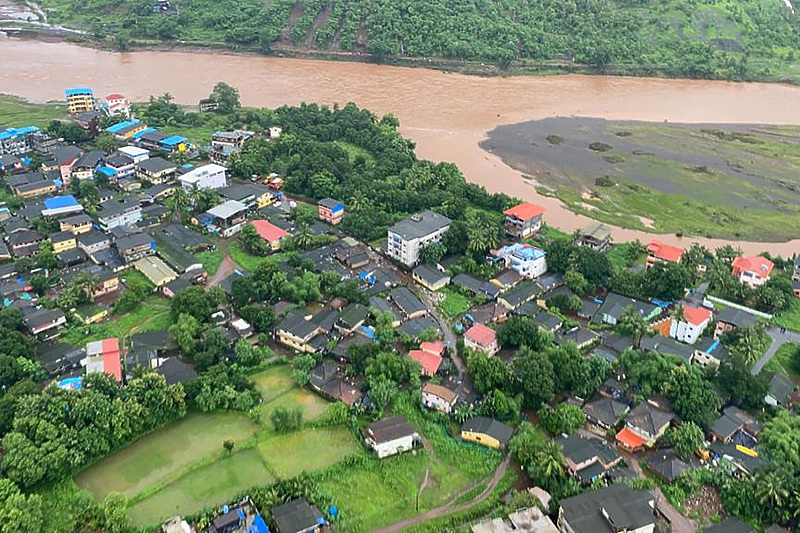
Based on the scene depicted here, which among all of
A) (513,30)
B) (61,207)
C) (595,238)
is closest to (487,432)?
(595,238)

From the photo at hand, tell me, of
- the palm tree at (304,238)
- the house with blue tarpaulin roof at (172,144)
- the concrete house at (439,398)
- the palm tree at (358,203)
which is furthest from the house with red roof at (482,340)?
the house with blue tarpaulin roof at (172,144)

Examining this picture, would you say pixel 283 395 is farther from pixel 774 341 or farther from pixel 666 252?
pixel 774 341

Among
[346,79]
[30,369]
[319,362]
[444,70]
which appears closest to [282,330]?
[319,362]

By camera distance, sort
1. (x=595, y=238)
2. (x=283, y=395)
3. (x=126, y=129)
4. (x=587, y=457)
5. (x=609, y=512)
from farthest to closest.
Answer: (x=126, y=129) → (x=595, y=238) → (x=283, y=395) → (x=587, y=457) → (x=609, y=512)

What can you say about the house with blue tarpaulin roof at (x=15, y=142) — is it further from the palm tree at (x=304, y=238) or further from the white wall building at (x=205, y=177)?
the palm tree at (x=304, y=238)

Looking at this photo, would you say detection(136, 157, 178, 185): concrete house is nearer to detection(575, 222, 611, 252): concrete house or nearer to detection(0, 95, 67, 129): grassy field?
detection(0, 95, 67, 129): grassy field

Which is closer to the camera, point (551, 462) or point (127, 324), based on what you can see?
point (551, 462)

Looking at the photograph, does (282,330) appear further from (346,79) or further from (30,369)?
(346,79)
